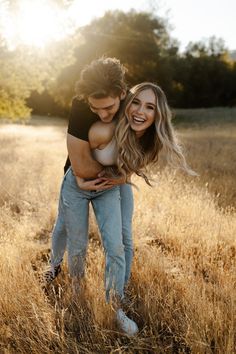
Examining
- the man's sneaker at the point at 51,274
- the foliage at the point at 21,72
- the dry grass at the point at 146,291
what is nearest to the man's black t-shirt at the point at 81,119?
the dry grass at the point at 146,291

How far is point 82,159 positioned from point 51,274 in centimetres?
122

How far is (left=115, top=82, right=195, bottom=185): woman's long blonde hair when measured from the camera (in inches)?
114

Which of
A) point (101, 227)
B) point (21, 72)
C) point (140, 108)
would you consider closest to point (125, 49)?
point (21, 72)

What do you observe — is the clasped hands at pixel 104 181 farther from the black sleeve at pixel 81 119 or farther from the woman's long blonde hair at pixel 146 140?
the black sleeve at pixel 81 119

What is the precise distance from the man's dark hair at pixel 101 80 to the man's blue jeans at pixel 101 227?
789 millimetres

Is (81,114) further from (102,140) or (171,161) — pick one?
(171,161)

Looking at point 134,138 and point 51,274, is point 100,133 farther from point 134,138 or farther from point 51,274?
point 51,274

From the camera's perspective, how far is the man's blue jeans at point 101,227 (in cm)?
298

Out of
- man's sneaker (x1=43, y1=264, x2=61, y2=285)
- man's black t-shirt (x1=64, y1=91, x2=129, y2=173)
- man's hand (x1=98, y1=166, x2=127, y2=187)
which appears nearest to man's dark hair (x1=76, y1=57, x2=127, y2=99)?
man's black t-shirt (x1=64, y1=91, x2=129, y2=173)

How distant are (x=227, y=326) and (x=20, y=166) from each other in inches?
285

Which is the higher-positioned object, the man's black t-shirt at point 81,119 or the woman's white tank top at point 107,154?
the man's black t-shirt at point 81,119

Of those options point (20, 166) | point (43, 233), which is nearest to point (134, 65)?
point (20, 166)

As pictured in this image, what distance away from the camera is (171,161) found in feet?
10.8

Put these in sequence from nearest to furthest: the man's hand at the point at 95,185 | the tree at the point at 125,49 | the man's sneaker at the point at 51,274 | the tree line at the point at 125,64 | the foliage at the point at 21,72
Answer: the man's hand at the point at 95,185
the man's sneaker at the point at 51,274
the foliage at the point at 21,72
the tree line at the point at 125,64
the tree at the point at 125,49
